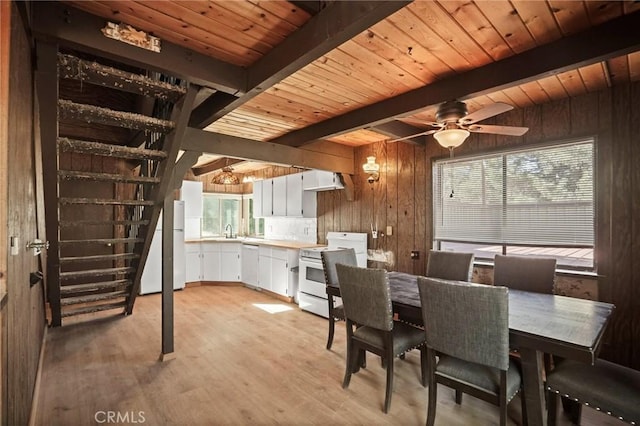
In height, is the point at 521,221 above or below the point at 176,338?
above

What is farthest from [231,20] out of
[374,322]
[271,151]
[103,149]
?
[374,322]

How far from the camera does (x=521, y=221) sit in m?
3.16

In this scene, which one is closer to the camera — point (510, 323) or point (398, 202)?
point (510, 323)

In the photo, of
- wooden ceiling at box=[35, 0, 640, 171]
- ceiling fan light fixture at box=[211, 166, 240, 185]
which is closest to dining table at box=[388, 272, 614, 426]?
wooden ceiling at box=[35, 0, 640, 171]

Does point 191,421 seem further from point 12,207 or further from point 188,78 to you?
point 188,78

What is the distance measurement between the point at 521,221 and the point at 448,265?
0.85 meters

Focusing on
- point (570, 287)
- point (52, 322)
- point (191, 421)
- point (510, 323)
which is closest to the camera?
point (510, 323)

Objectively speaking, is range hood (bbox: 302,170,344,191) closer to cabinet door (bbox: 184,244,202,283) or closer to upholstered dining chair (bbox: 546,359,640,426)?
cabinet door (bbox: 184,244,202,283)

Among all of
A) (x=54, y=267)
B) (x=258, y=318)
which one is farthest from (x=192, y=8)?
(x=258, y=318)

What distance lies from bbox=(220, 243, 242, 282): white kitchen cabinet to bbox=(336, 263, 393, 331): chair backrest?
3961 mm

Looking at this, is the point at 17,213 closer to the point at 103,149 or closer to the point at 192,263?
the point at 103,149

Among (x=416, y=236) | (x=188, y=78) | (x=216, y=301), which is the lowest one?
(x=216, y=301)

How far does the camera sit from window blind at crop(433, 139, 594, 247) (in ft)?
9.32

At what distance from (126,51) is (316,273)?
3265 millimetres
